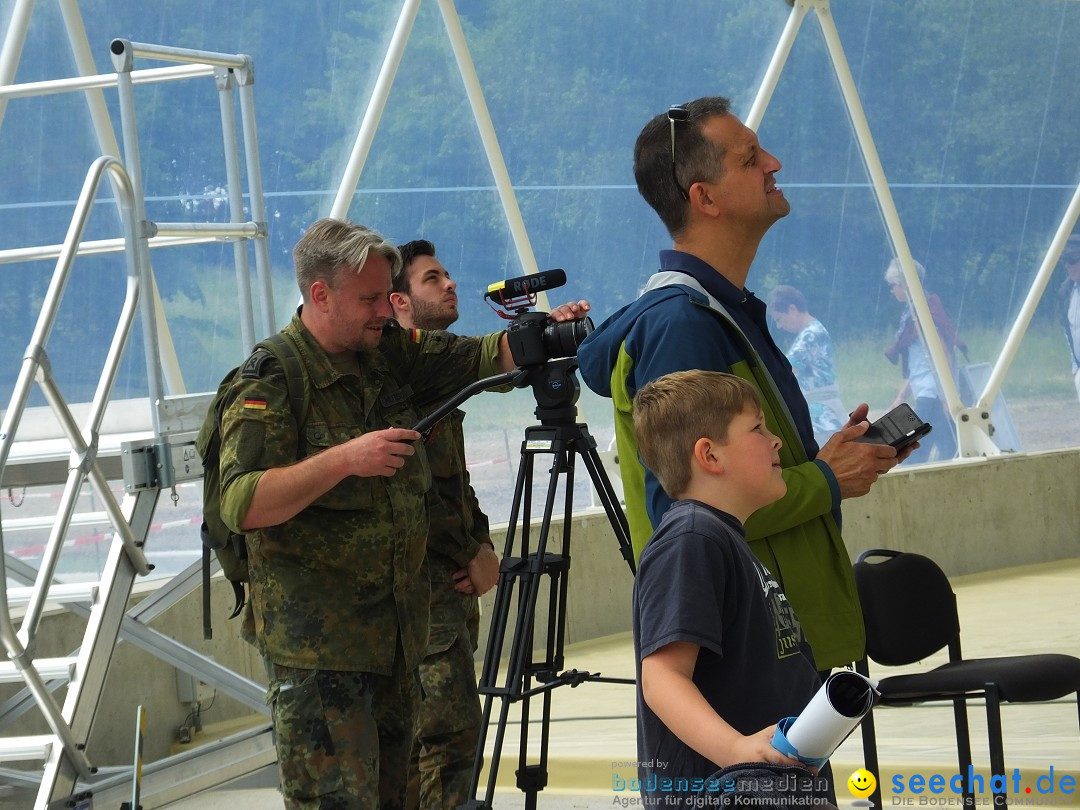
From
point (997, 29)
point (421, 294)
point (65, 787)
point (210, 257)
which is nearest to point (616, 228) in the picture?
point (210, 257)

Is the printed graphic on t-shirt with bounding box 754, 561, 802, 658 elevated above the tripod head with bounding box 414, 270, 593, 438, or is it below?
below

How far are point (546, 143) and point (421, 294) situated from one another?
4307mm

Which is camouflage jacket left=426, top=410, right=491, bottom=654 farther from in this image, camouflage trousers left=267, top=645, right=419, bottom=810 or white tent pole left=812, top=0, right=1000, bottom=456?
white tent pole left=812, top=0, right=1000, bottom=456

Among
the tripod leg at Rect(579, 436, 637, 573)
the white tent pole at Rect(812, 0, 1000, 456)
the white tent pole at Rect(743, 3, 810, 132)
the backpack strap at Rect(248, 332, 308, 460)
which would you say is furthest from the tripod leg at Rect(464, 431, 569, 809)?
the white tent pole at Rect(812, 0, 1000, 456)

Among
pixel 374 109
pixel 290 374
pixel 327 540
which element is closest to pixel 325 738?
pixel 327 540

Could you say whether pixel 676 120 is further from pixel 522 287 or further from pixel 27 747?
pixel 27 747

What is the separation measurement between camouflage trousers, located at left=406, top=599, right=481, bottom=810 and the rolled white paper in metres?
2.52

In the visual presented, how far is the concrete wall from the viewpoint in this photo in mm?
6410

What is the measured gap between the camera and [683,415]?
7.68ft

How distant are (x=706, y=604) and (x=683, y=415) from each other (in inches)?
14.1

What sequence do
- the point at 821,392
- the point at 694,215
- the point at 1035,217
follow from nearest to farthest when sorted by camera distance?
the point at 694,215
the point at 821,392
the point at 1035,217

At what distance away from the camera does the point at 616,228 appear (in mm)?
8852

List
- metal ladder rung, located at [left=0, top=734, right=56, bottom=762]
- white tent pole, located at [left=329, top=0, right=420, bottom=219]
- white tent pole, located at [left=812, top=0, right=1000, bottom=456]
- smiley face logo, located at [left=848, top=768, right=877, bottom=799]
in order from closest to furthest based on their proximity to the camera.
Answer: smiley face logo, located at [left=848, top=768, right=877, bottom=799]
metal ladder rung, located at [left=0, top=734, right=56, bottom=762]
white tent pole, located at [left=329, top=0, right=420, bottom=219]
white tent pole, located at [left=812, top=0, right=1000, bottom=456]

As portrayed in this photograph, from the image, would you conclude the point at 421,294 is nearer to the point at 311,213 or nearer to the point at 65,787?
the point at 65,787
